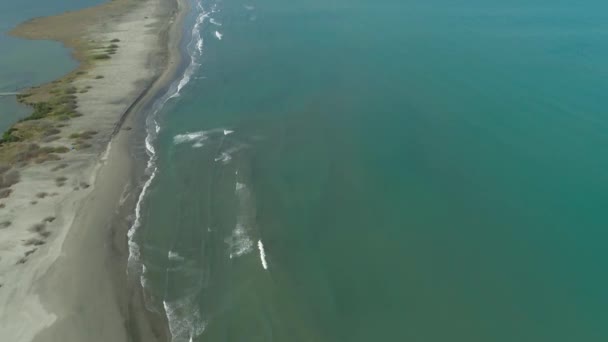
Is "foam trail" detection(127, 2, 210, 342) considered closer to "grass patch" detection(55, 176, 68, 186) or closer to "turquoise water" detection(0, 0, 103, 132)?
"grass patch" detection(55, 176, 68, 186)

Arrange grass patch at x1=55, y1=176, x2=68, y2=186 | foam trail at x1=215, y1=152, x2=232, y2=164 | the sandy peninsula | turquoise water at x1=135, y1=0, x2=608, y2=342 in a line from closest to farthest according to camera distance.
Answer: the sandy peninsula → turquoise water at x1=135, y1=0, x2=608, y2=342 → grass patch at x1=55, y1=176, x2=68, y2=186 → foam trail at x1=215, y1=152, x2=232, y2=164

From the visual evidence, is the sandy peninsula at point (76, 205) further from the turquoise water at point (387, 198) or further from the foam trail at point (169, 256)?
the turquoise water at point (387, 198)

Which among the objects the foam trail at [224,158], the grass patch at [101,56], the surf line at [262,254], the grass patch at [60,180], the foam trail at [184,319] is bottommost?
the grass patch at [60,180]

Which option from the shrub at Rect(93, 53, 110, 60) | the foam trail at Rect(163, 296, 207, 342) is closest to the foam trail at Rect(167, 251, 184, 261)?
the foam trail at Rect(163, 296, 207, 342)

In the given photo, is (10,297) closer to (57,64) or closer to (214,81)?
(214,81)

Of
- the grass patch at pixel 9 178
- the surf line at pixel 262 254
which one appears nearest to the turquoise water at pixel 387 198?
the surf line at pixel 262 254

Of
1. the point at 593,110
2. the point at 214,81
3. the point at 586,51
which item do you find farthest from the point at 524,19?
the point at 214,81

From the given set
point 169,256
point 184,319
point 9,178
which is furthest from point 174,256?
point 9,178
